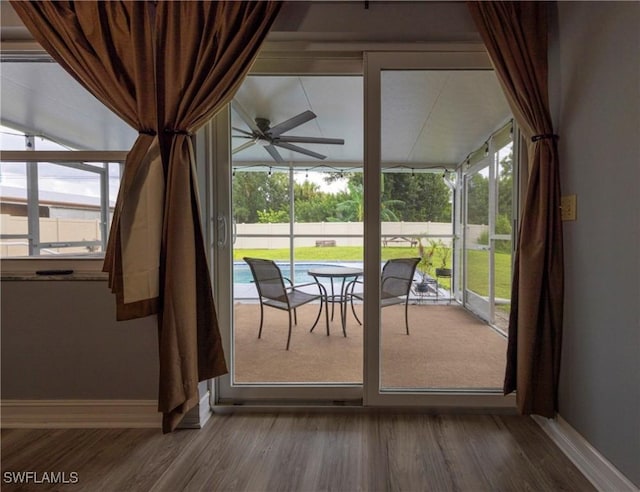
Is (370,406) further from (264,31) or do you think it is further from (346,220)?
(264,31)

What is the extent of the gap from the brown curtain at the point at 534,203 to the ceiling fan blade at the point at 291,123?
4.55ft

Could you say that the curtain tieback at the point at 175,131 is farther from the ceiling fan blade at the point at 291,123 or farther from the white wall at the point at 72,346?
the ceiling fan blade at the point at 291,123

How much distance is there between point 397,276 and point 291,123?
1.73 meters

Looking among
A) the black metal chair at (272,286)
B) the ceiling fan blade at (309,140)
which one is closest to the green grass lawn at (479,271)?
the black metal chair at (272,286)

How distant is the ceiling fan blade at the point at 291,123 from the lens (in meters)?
2.64

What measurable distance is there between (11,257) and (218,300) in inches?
48.3

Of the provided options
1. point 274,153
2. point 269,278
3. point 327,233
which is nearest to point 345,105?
point 274,153

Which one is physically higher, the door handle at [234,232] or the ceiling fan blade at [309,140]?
the ceiling fan blade at [309,140]

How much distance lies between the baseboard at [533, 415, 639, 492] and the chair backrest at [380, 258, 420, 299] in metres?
1.06

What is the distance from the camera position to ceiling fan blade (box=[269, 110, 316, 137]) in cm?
264

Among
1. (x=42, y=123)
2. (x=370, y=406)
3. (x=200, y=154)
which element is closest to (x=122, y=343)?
(x=200, y=154)

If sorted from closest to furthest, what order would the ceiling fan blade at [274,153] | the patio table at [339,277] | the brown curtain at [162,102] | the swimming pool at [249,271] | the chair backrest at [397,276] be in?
the brown curtain at [162,102] < the chair backrest at [397,276] < the swimming pool at [249,271] < the patio table at [339,277] < the ceiling fan blade at [274,153]

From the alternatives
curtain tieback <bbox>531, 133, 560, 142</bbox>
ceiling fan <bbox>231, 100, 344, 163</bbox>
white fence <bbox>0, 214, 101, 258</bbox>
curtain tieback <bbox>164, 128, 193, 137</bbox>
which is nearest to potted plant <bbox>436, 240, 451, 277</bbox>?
curtain tieback <bbox>531, 133, 560, 142</bbox>

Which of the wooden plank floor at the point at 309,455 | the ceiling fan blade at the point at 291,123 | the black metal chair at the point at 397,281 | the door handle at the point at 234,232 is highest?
the ceiling fan blade at the point at 291,123
